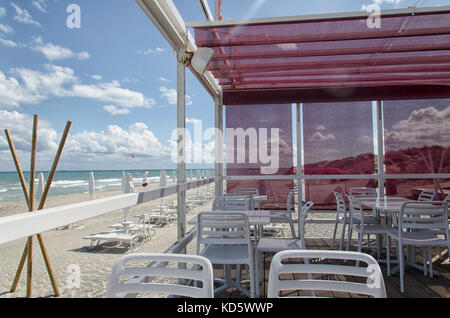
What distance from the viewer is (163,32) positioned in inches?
106

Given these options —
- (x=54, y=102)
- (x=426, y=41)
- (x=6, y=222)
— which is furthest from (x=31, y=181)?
(x=54, y=102)

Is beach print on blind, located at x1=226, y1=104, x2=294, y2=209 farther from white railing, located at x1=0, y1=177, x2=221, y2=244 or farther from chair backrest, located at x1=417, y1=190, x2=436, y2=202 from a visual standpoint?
white railing, located at x1=0, y1=177, x2=221, y2=244

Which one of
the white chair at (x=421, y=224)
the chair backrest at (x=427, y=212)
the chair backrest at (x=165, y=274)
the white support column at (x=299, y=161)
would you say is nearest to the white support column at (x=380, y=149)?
A: the white support column at (x=299, y=161)

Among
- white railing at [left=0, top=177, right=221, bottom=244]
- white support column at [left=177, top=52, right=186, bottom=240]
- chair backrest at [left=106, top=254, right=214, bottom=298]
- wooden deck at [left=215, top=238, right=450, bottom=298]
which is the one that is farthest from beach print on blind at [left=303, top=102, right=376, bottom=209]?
chair backrest at [left=106, top=254, right=214, bottom=298]

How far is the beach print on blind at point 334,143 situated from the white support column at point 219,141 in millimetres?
1484

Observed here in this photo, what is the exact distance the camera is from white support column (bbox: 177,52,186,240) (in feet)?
10.0

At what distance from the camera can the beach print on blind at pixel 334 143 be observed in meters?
5.06

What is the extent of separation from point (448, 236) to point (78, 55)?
16.5 metres

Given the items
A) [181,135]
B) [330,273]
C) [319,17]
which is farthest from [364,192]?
[330,273]

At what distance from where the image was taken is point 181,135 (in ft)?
10.1

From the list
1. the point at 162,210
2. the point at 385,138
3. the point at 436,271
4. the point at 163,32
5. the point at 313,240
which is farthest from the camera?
the point at 162,210

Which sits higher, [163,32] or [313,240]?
[163,32]

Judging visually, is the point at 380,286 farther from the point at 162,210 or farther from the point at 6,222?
the point at 162,210

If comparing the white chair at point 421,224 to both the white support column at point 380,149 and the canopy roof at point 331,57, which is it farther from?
the white support column at point 380,149
